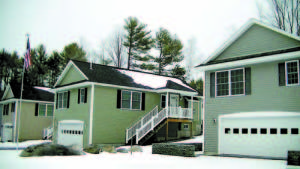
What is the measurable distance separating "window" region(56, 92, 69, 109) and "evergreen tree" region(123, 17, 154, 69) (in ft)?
65.5

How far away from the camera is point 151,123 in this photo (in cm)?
2428

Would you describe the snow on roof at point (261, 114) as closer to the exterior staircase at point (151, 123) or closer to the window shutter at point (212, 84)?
the window shutter at point (212, 84)

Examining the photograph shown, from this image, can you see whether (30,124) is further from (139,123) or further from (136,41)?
(136,41)

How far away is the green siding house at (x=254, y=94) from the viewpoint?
1514 cm

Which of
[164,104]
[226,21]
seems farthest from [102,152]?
[226,21]

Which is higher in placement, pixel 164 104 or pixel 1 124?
pixel 164 104

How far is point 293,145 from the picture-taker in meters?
14.8

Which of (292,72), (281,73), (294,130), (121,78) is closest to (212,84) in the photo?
(281,73)

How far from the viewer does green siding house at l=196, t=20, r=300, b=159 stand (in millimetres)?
15141

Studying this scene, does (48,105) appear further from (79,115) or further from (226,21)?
(226,21)

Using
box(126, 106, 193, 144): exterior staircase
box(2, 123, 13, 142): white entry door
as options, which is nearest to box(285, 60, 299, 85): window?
box(126, 106, 193, 144): exterior staircase

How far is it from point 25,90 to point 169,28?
2355 centimetres

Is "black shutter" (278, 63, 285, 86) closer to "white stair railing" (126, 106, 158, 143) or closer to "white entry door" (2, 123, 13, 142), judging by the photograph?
"white stair railing" (126, 106, 158, 143)

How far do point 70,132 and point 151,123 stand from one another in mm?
6641
